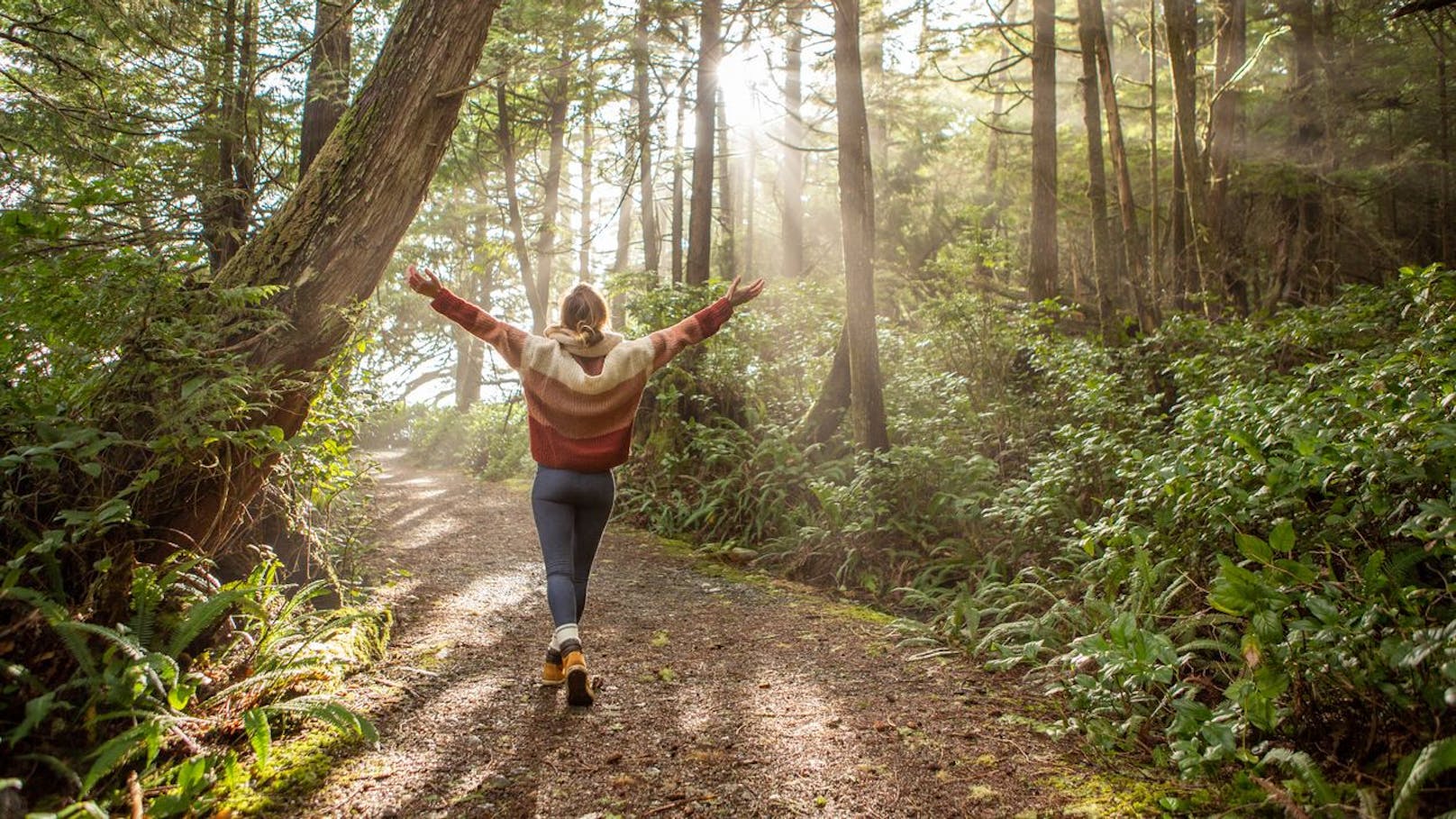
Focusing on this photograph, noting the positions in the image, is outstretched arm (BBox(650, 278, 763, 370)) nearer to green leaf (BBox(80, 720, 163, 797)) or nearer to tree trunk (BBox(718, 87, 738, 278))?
green leaf (BBox(80, 720, 163, 797))

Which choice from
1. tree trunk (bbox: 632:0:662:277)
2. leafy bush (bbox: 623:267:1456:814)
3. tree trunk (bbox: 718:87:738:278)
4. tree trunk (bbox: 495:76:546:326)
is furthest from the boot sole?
tree trunk (bbox: 495:76:546:326)

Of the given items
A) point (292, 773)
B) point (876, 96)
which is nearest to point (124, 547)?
point (292, 773)

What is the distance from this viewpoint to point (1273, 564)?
281 centimetres

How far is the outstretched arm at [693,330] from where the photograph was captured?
4438mm

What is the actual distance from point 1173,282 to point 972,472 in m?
6.17

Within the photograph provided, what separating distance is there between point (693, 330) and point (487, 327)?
3.88 ft

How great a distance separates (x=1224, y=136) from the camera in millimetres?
11992

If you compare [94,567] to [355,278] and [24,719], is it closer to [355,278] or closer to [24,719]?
[24,719]

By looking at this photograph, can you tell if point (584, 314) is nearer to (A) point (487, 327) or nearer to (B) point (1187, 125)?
(A) point (487, 327)

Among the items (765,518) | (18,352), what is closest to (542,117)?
(765,518)

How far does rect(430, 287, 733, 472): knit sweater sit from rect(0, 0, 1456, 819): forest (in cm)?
84

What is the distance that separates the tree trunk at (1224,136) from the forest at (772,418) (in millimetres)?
A: 90

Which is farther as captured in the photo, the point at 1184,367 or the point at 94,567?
the point at 1184,367

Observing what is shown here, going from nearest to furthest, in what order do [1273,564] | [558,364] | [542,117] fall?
[1273,564], [558,364], [542,117]
